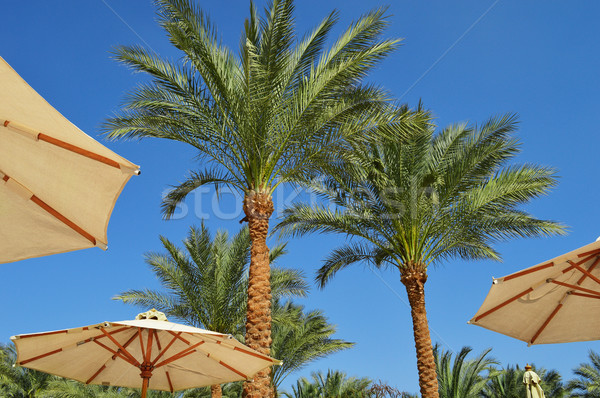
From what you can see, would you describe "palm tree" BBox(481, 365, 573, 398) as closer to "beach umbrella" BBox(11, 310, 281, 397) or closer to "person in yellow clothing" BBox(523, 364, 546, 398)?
"person in yellow clothing" BBox(523, 364, 546, 398)

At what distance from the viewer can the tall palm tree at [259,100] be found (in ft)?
30.9

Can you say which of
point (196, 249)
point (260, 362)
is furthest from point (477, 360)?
point (260, 362)

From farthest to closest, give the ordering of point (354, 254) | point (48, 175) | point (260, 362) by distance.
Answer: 1. point (354, 254)
2. point (260, 362)
3. point (48, 175)

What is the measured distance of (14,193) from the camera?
3.27 metres

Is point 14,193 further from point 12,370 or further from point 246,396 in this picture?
point 12,370

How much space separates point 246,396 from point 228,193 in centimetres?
487

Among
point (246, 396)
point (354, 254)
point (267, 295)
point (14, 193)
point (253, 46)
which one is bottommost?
point (246, 396)

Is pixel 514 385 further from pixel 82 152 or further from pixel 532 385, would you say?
pixel 82 152

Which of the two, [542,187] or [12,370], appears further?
[12,370]

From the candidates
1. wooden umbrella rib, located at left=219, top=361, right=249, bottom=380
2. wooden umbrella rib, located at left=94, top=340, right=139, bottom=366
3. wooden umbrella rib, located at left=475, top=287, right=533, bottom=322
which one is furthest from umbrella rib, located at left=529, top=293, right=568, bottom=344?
wooden umbrella rib, located at left=94, top=340, right=139, bottom=366

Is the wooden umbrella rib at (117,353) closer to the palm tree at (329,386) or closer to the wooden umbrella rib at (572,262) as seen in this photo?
the wooden umbrella rib at (572,262)

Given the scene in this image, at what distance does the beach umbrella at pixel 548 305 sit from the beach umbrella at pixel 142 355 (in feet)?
9.20

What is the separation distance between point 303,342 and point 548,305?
1271 centimetres

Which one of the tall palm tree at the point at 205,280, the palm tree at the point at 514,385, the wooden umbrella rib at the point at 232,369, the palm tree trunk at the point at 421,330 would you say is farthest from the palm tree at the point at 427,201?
the palm tree at the point at 514,385
